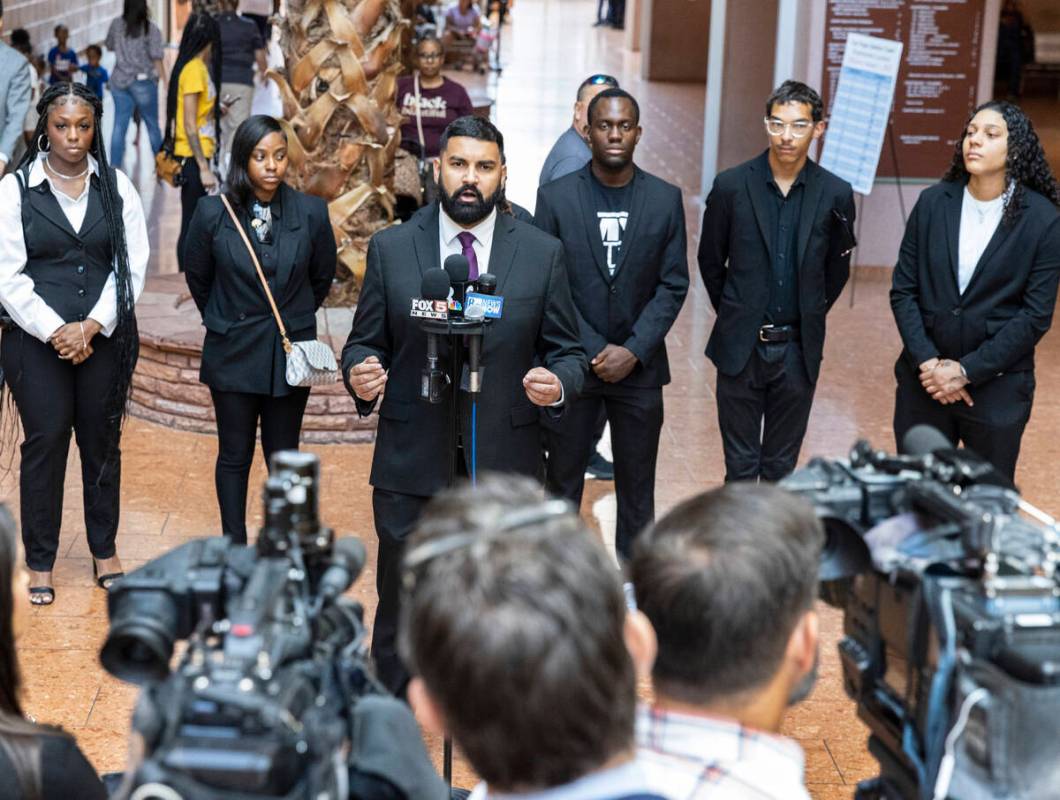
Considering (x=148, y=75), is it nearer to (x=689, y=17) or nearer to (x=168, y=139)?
(x=168, y=139)

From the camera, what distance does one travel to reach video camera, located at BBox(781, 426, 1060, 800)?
206cm

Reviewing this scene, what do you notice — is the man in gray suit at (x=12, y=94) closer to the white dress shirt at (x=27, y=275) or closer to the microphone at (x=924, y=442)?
the white dress shirt at (x=27, y=275)

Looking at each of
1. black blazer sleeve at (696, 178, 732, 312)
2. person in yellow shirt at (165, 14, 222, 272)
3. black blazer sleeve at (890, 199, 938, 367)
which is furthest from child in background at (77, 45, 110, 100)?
black blazer sleeve at (890, 199, 938, 367)

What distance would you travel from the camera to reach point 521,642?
170 cm

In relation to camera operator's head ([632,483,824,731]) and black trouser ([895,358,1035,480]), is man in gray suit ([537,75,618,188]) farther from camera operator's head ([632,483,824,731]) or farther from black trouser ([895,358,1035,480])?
camera operator's head ([632,483,824,731])

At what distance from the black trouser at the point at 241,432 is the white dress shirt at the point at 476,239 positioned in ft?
4.06

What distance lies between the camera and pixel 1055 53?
2408 centimetres

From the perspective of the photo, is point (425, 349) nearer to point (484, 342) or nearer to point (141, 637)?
point (484, 342)

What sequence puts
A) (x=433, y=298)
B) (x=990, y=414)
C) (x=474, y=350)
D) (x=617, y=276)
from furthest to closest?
(x=617, y=276)
(x=990, y=414)
(x=474, y=350)
(x=433, y=298)

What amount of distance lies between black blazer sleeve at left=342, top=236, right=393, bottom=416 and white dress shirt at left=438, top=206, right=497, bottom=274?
193 mm

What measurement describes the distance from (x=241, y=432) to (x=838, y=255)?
7.49 feet

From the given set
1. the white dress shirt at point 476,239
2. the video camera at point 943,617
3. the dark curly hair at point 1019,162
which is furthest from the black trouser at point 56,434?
the video camera at point 943,617

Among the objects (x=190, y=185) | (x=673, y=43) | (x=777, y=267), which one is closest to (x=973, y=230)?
(x=777, y=267)

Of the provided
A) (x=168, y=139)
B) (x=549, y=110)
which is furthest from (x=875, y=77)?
(x=549, y=110)
